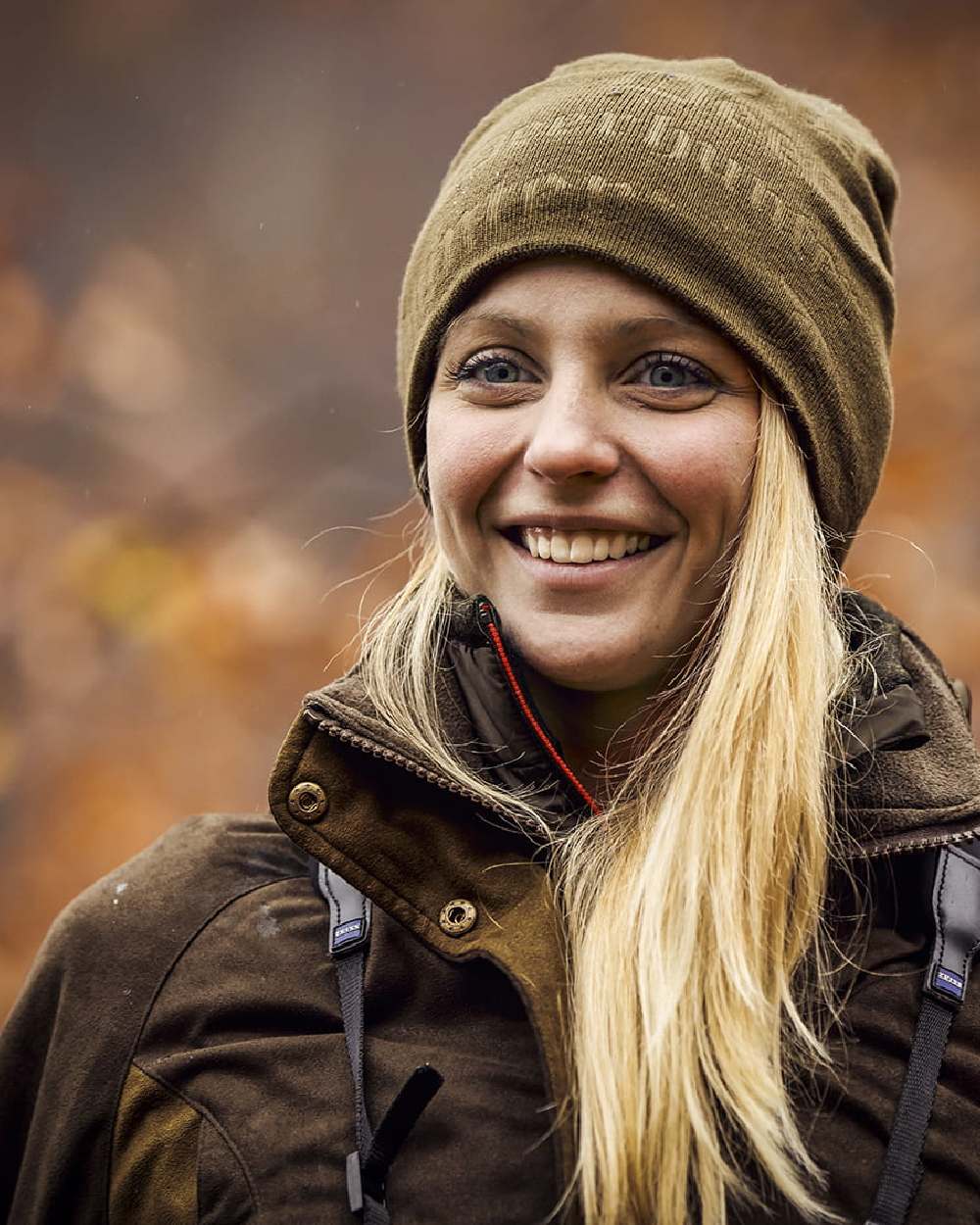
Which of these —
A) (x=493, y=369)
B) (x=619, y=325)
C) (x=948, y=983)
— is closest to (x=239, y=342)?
(x=493, y=369)

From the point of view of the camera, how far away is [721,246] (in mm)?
1521

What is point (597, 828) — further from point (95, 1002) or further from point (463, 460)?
point (95, 1002)

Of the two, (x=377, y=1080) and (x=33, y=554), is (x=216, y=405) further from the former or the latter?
(x=377, y=1080)

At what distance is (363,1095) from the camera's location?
1.40 m

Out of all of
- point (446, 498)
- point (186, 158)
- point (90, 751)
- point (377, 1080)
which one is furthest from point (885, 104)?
point (377, 1080)

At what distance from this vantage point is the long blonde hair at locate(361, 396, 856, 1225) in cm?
131

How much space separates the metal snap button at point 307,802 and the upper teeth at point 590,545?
1.22 feet

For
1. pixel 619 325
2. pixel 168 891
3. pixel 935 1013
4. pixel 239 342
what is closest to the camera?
pixel 935 1013

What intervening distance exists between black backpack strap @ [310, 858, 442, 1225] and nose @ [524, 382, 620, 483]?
0.52 meters

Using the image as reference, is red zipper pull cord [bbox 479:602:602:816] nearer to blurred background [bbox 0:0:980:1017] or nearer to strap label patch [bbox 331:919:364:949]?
strap label patch [bbox 331:919:364:949]

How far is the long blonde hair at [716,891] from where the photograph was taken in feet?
4.30

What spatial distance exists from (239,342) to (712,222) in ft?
7.41

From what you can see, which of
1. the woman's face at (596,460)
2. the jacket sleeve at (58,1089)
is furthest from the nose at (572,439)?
the jacket sleeve at (58,1089)

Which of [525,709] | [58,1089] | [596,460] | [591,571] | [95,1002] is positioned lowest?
[58,1089]
